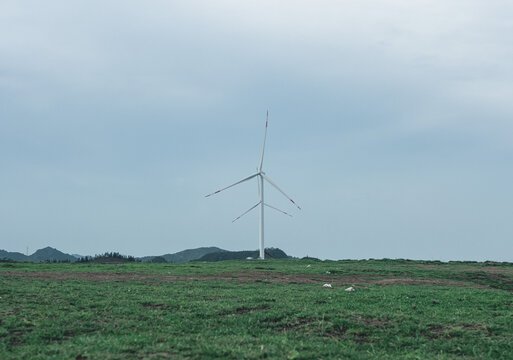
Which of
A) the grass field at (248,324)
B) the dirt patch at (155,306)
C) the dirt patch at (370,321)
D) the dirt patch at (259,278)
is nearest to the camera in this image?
the grass field at (248,324)

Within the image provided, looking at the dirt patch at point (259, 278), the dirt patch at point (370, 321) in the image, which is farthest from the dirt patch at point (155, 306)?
the dirt patch at point (259, 278)

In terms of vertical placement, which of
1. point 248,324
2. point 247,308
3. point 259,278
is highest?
point 259,278

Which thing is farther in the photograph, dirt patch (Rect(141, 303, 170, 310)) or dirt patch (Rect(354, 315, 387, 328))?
dirt patch (Rect(141, 303, 170, 310))

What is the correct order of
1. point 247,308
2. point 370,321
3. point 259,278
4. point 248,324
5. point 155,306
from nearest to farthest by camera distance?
1. point 248,324
2. point 370,321
3. point 247,308
4. point 155,306
5. point 259,278

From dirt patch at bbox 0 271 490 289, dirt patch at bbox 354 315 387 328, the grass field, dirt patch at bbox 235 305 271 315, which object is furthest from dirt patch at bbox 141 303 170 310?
dirt patch at bbox 0 271 490 289

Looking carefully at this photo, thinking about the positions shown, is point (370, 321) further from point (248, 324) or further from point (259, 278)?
point (259, 278)

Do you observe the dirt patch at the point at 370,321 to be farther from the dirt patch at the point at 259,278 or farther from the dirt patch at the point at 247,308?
the dirt patch at the point at 259,278

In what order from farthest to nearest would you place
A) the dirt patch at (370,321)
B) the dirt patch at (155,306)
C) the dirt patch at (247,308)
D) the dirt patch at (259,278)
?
the dirt patch at (259,278) → the dirt patch at (155,306) → the dirt patch at (247,308) → the dirt patch at (370,321)

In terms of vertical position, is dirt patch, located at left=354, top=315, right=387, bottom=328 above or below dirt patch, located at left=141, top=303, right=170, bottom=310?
below

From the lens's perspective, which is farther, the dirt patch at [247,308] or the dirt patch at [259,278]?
the dirt patch at [259,278]

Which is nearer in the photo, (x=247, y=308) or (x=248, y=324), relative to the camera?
(x=248, y=324)

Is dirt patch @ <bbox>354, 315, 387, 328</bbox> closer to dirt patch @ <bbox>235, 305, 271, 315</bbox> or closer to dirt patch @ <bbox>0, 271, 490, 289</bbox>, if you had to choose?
dirt patch @ <bbox>235, 305, 271, 315</bbox>

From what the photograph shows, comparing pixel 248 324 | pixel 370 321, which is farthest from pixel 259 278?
pixel 370 321

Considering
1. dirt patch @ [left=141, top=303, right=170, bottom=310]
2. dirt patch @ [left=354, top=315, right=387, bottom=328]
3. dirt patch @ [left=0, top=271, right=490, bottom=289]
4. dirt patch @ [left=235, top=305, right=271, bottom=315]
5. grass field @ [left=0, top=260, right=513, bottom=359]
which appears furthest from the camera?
dirt patch @ [left=0, top=271, right=490, bottom=289]
